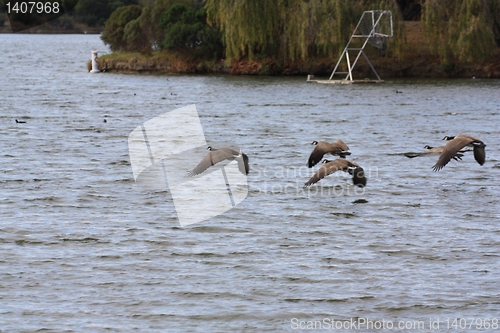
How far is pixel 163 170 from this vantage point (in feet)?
59.5

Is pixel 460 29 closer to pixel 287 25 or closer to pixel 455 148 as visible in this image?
pixel 287 25

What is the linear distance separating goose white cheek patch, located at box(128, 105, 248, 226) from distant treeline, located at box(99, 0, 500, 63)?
15985 mm

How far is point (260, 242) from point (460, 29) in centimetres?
2931

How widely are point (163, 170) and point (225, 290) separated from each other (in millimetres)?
8227

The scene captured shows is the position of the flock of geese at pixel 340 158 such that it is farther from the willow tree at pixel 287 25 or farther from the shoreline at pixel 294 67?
the shoreline at pixel 294 67

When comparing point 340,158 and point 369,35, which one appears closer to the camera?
point 340,158

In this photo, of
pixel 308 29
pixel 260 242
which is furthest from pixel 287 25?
pixel 260 242

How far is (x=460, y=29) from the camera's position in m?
39.5

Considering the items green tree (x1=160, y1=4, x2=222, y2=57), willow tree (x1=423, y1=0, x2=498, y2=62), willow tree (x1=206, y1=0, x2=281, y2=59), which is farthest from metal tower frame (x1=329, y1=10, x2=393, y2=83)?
green tree (x1=160, y1=4, x2=222, y2=57)

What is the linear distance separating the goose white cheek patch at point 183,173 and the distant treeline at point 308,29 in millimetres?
15985

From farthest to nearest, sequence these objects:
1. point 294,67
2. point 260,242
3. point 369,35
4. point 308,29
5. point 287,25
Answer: point 294,67 → point 287,25 → point 308,29 → point 369,35 → point 260,242

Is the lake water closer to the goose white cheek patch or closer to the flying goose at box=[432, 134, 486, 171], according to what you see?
the goose white cheek patch

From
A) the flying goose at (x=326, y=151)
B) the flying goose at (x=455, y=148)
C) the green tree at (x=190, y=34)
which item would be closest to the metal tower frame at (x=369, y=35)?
the green tree at (x=190, y=34)

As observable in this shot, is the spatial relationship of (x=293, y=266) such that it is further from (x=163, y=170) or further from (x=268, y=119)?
(x=268, y=119)
